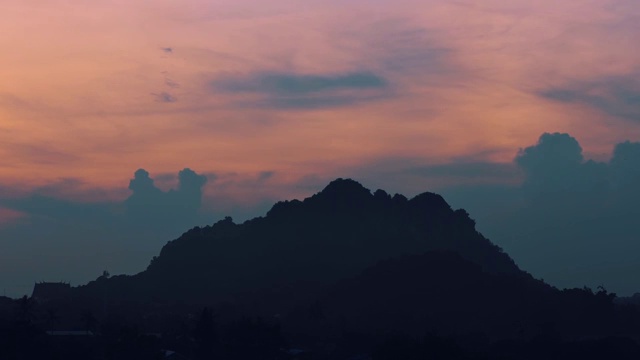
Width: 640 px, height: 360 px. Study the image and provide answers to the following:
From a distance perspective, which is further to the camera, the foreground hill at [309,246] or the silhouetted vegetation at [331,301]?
the foreground hill at [309,246]

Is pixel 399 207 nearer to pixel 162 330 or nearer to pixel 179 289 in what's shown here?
pixel 179 289

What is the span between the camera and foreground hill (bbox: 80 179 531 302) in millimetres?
148250

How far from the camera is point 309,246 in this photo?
510 feet

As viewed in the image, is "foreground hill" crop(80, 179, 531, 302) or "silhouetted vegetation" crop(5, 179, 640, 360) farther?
"foreground hill" crop(80, 179, 531, 302)

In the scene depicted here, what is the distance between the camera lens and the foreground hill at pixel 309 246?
148250 mm

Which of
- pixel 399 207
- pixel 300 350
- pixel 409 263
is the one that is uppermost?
pixel 399 207

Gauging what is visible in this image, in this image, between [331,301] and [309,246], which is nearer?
[331,301]

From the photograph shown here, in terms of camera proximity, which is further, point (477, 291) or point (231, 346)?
point (477, 291)

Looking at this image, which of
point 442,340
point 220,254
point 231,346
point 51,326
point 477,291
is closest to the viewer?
point 442,340

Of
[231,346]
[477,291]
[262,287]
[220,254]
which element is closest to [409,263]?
[477,291]

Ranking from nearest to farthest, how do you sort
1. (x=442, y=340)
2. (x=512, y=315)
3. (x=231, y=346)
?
(x=442, y=340) → (x=231, y=346) → (x=512, y=315)

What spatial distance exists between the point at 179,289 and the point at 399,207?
41597 mm

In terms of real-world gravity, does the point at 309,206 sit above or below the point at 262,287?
above

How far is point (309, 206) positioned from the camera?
6403 inches
